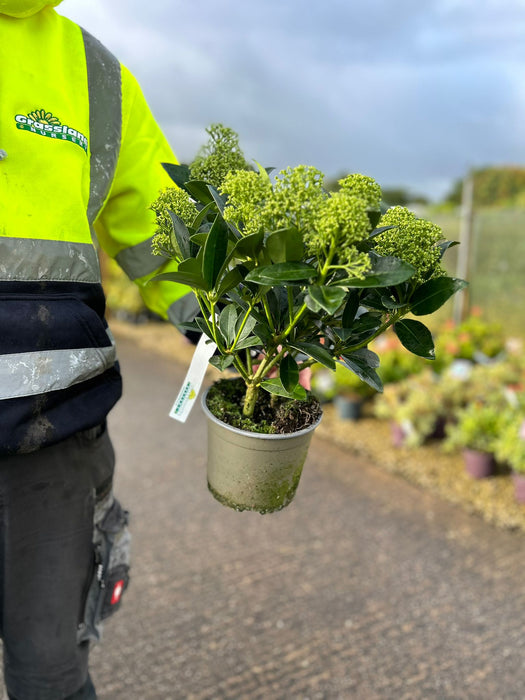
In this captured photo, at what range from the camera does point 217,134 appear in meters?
1.15

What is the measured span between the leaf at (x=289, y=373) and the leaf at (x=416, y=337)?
0.19m

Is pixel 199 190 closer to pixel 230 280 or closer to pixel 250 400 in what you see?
pixel 230 280

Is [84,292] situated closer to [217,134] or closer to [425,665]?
[217,134]

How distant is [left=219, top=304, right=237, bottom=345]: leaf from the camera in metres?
1.07

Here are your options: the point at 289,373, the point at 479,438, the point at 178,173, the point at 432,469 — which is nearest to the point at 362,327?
the point at 289,373

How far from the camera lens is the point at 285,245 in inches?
33.6

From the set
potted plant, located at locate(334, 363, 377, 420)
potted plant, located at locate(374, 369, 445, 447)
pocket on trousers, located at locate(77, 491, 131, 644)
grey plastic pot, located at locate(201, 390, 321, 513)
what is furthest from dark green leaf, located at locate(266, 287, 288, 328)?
potted plant, located at locate(334, 363, 377, 420)

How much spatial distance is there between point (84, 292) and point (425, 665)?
1.89 meters

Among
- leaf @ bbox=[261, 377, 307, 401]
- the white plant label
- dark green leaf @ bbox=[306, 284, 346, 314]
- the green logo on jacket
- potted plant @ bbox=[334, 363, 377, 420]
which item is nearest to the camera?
dark green leaf @ bbox=[306, 284, 346, 314]

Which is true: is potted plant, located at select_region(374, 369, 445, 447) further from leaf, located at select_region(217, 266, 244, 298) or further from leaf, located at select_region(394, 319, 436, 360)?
leaf, located at select_region(217, 266, 244, 298)

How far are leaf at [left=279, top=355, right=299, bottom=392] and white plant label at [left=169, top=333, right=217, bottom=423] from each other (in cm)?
26

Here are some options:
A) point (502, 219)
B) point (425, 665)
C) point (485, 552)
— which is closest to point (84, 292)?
point (425, 665)

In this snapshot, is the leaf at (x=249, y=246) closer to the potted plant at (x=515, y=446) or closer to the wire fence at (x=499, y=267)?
the potted plant at (x=515, y=446)

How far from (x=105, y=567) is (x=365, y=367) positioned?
0.83m
